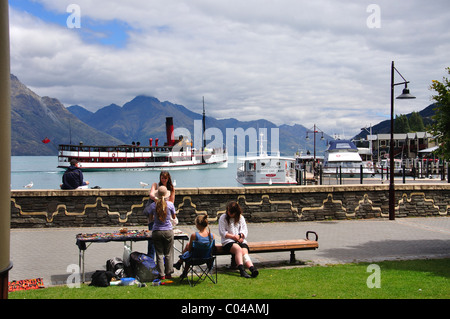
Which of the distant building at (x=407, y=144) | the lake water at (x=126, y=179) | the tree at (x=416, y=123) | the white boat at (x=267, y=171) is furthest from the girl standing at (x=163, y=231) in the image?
the tree at (x=416, y=123)

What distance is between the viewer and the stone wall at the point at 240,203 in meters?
13.6

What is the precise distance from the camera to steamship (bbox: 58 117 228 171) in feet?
309

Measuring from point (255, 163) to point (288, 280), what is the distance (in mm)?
34850

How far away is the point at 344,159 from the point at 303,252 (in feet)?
133

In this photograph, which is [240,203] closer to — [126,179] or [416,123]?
[126,179]

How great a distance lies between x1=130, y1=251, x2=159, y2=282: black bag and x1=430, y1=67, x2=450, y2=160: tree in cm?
646

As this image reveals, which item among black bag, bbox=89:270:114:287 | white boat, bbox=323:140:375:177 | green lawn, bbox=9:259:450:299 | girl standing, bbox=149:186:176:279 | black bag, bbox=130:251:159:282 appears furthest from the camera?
white boat, bbox=323:140:375:177

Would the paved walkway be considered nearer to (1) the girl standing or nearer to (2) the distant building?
(1) the girl standing

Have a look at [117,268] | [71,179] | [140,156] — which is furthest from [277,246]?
[140,156]

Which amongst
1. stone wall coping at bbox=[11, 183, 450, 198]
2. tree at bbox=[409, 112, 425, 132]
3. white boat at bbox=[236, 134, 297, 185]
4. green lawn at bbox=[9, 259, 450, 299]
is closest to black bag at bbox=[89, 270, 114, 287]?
green lawn at bbox=[9, 259, 450, 299]

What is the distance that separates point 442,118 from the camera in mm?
9258

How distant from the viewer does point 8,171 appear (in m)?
3.37

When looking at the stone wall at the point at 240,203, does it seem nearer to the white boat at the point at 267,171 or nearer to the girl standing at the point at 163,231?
the girl standing at the point at 163,231
